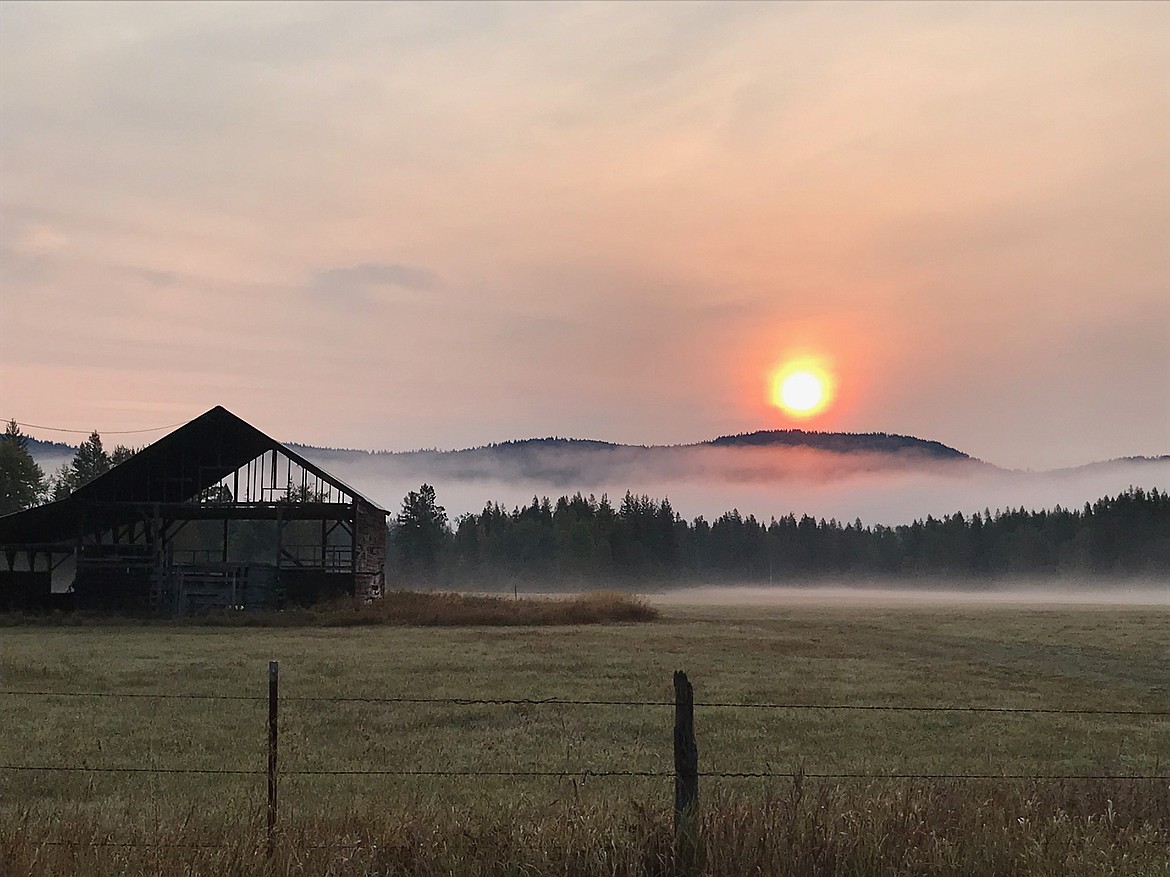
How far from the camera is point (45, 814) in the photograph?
11.6 meters

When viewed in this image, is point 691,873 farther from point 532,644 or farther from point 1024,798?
point 532,644

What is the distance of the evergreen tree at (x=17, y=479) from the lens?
10669 centimetres

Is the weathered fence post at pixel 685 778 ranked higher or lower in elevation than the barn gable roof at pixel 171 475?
lower

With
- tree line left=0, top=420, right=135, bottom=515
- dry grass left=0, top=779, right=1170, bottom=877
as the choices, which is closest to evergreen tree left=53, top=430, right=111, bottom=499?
tree line left=0, top=420, right=135, bottom=515

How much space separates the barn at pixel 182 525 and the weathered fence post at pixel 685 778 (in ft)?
152

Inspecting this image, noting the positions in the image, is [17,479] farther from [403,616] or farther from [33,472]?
[403,616]

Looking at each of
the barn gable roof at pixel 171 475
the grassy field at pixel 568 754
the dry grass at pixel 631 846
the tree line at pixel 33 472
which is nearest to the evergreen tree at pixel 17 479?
the tree line at pixel 33 472

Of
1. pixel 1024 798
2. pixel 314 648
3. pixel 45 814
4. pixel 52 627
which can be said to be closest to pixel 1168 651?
pixel 314 648

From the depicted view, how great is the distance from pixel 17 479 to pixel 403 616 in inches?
2925

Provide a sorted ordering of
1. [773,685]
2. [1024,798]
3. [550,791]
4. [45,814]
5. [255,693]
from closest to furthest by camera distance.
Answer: [1024,798] < [45,814] < [550,791] < [255,693] < [773,685]

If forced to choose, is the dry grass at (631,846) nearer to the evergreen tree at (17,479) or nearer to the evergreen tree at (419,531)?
the evergreen tree at (17,479)

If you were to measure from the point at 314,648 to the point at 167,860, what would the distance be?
28.1m

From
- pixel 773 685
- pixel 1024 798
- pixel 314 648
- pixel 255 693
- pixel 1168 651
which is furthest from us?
pixel 1168 651

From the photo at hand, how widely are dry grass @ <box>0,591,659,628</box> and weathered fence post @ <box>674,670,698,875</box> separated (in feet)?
137
